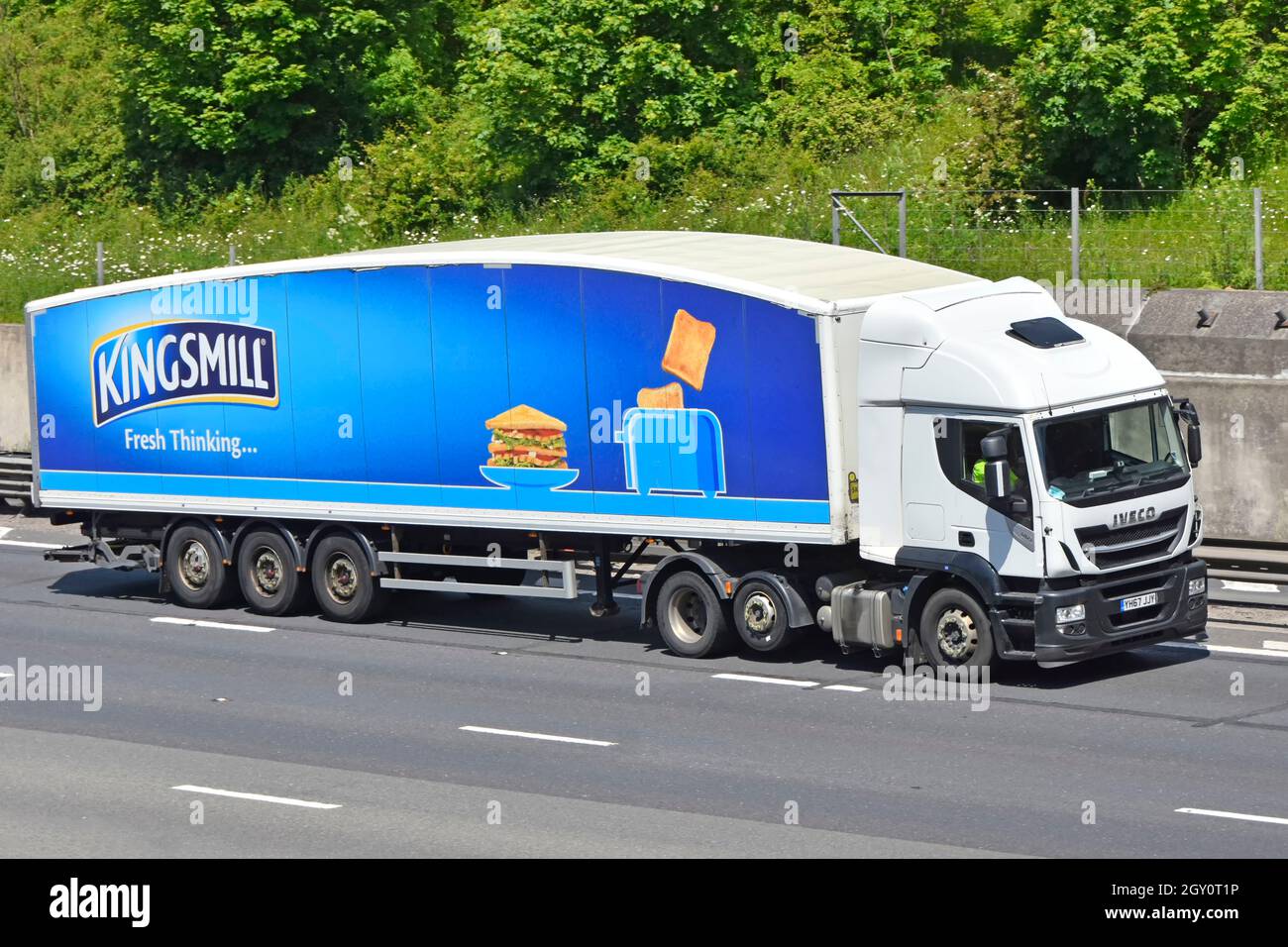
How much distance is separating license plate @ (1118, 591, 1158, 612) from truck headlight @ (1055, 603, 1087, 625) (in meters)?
0.40

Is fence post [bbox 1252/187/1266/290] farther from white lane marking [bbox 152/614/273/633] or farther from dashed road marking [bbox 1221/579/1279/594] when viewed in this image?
white lane marking [bbox 152/614/273/633]

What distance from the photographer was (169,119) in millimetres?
40094

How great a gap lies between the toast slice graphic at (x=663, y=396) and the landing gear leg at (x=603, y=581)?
1.54 m

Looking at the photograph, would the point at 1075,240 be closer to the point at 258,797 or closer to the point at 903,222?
the point at 903,222

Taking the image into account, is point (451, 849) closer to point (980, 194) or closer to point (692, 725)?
point (692, 725)

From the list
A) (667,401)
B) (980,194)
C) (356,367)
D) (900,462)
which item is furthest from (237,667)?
(980,194)

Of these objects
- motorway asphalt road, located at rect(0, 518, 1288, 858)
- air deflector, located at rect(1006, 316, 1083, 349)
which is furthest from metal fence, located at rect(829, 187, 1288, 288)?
air deflector, located at rect(1006, 316, 1083, 349)

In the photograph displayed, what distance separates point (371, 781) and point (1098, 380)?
6902 millimetres

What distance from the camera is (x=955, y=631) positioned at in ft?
54.9

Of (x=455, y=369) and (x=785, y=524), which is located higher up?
(x=455, y=369)

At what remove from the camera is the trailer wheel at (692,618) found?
59.3 ft

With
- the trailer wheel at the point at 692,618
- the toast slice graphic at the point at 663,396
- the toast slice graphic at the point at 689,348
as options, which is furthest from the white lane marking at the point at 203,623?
the toast slice graphic at the point at 689,348

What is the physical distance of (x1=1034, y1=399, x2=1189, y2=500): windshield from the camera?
16312mm

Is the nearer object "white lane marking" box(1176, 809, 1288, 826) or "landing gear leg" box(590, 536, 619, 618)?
"white lane marking" box(1176, 809, 1288, 826)
